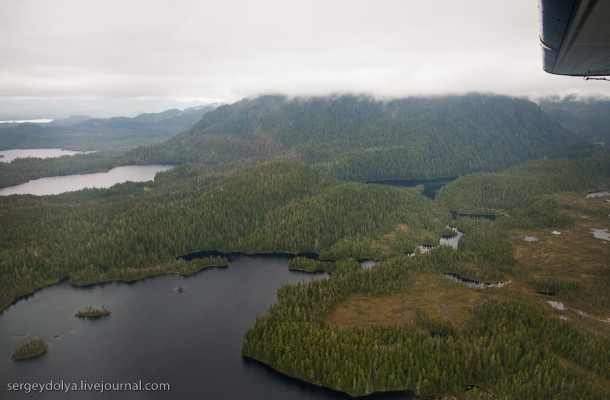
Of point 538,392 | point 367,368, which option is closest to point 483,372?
point 538,392

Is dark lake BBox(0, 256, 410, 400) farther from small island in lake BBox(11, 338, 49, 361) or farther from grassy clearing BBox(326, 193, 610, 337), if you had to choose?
grassy clearing BBox(326, 193, 610, 337)

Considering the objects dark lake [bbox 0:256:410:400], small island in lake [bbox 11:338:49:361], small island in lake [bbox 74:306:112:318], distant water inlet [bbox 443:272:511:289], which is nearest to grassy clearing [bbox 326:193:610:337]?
distant water inlet [bbox 443:272:511:289]

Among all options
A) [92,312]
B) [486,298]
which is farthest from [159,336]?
[486,298]

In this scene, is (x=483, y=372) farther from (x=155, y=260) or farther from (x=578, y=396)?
(x=155, y=260)

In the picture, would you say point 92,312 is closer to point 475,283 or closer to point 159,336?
point 159,336

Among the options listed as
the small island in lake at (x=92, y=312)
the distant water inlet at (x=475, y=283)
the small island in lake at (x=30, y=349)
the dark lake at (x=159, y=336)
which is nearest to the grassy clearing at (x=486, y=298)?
the distant water inlet at (x=475, y=283)

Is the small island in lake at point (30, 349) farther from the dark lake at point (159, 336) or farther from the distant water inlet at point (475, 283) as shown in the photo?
the distant water inlet at point (475, 283)
